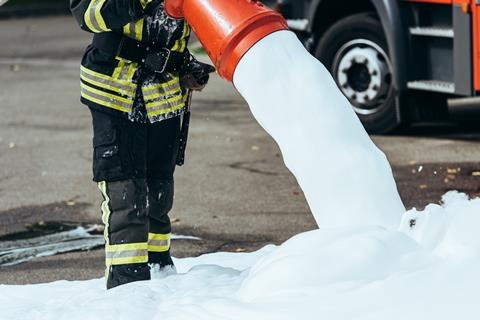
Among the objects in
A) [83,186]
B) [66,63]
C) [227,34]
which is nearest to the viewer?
[227,34]

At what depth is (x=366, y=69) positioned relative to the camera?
10.3m

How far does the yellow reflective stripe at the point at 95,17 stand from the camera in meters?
5.01

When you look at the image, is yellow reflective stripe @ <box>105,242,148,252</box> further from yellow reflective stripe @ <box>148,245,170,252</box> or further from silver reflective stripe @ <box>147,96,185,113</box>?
silver reflective stripe @ <box>147,96,185,113</box>

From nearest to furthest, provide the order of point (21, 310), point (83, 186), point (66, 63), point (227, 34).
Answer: point (227, 34) < point (21, 310) < point (83, 186) < point (66, 63)

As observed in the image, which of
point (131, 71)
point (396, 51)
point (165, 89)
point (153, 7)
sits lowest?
point (396, 51)

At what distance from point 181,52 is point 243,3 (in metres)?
0.92

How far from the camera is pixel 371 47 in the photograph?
10297 millimetres

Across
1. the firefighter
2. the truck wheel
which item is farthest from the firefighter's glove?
the truck wheel

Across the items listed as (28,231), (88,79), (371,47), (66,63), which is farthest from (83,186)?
(66,63)

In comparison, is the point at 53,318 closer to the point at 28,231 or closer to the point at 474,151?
the point at 28,231

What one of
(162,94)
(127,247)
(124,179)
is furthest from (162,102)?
(127,247)

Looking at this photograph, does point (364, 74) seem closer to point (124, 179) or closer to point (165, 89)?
point (165, 89)

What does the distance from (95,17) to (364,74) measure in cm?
556

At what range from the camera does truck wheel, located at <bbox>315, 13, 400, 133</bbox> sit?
10188mm
